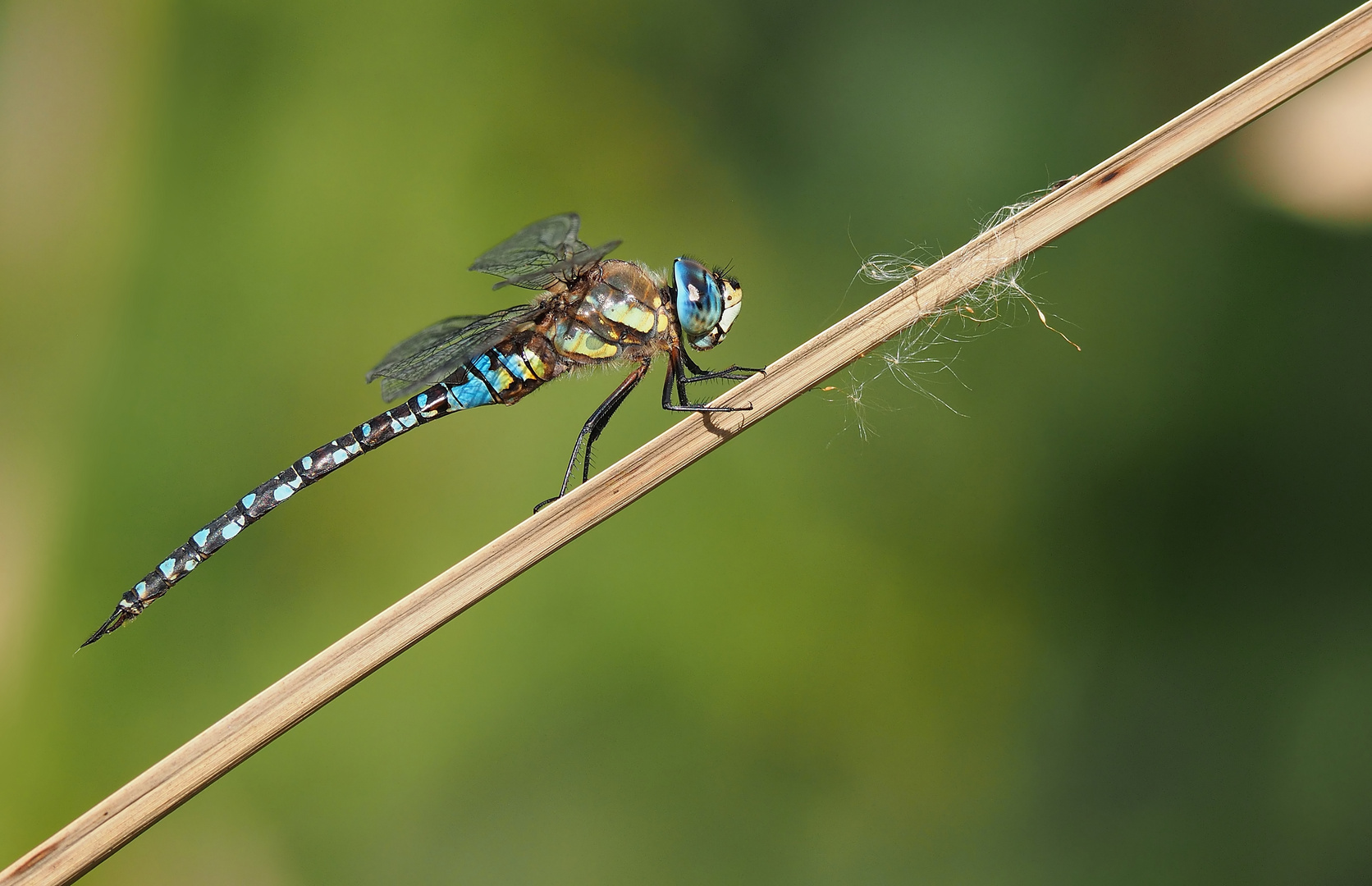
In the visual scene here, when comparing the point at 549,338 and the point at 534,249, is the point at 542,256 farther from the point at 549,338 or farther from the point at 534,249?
the point at 549,338

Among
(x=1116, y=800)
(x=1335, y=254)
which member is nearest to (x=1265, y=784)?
(x=1116, y=800)

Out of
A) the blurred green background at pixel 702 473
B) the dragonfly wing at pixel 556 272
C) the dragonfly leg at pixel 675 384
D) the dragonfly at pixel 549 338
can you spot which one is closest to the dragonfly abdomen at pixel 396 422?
the dragonfly at pixel 549 338

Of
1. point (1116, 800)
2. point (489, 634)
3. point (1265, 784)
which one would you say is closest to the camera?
point (1265, 784)

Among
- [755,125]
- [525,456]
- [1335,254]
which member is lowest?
[1335,254]

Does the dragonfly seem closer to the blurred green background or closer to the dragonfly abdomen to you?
the dragonfly abdomen

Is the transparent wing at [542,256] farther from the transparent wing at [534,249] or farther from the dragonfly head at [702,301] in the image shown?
the dragonfly head at [702,301]

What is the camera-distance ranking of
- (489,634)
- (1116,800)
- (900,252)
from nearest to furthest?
1. (1116,800)
2. (900,252)
3. (489,634)

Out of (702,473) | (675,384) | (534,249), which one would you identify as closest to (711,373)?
(675,384)

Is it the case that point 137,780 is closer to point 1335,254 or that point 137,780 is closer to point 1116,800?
point 1116,800
